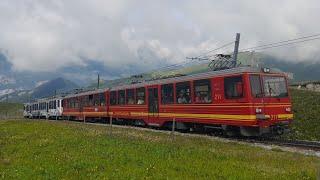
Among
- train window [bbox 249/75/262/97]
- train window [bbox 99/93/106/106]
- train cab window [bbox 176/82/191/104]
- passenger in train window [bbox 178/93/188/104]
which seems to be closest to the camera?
train window [bbox 249/75/262/97]

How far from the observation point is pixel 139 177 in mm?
12781

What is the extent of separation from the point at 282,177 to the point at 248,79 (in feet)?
39.5

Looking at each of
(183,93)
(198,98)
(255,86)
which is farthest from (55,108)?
(255,86)

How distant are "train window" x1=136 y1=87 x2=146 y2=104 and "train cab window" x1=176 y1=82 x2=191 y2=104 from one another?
6.19 meters

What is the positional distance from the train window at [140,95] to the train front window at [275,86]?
1293cm

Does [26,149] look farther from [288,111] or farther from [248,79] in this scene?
[288,111]

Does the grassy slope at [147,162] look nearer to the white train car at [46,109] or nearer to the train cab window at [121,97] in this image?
the train cab window at [121,97]

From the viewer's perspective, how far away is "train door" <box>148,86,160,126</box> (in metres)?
34.4

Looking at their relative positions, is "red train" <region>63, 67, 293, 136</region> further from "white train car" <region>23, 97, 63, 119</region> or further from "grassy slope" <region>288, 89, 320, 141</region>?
"white train car" <region>23, 97, 63, 119</region>

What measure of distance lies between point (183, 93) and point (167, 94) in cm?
254

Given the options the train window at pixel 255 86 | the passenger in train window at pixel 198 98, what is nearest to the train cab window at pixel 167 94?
the passenger in train window at pixel 198 98

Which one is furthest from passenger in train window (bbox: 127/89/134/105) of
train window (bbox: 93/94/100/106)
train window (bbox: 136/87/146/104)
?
train window (bbox: 93/94/100/106)

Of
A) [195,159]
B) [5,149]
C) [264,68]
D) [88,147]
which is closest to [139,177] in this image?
[195,159]

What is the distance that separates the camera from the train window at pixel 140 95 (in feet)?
121
